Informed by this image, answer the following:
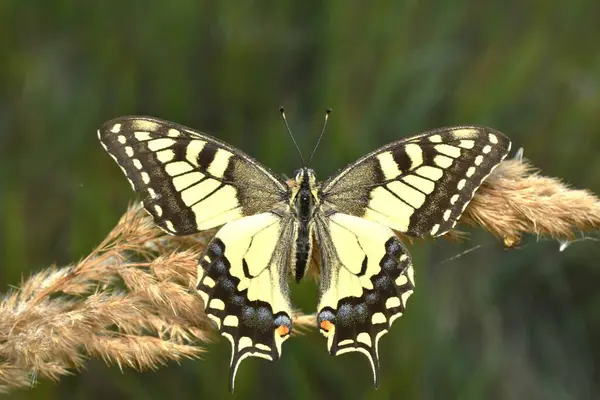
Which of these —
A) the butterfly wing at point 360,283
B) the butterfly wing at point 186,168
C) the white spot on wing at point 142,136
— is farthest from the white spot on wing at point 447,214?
the white spot on wing at point 142,136

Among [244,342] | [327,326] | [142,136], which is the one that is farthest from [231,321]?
[142,136]

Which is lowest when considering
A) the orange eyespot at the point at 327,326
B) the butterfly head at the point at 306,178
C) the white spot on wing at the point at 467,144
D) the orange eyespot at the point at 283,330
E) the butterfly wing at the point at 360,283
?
the orange eyespot at the point at 283,330

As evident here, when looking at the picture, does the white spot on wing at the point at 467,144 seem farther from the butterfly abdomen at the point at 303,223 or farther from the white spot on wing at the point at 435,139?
the butterfly abdomen at the point at 303,223

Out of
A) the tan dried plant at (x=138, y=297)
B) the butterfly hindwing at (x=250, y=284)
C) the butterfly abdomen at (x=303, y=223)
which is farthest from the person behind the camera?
the butterfly abdomen at (x=303, y=223)

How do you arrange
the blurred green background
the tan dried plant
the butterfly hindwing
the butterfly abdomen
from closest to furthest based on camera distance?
the tan dried plant → the butterfly hindwing → the butterfly abdomen → the blurred green background

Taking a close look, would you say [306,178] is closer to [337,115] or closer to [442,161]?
[442,161]

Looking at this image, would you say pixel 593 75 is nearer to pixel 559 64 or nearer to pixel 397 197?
pixel 559 64

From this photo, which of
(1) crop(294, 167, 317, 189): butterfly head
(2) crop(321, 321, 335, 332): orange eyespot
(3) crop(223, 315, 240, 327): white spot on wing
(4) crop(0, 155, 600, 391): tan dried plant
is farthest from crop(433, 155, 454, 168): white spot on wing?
(3) crop(223, 315, 240, 327): white spot on wing

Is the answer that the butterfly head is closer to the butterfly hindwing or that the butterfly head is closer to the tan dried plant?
the butterfly hindwing
